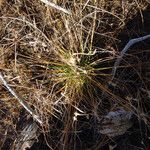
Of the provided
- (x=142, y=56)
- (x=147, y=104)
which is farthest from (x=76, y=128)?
(x=142, y=56)

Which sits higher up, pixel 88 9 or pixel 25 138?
pixel 88 9

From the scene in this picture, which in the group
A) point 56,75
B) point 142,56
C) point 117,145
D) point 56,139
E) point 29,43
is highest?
point 29,43

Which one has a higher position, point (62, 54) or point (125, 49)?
point (62, 54)

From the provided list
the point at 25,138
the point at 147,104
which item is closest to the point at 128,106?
the point at 147,104

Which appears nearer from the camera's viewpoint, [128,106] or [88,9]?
[128,106]

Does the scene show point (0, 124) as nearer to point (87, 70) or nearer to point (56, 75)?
point (56, 75)

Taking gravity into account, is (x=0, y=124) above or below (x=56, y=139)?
above

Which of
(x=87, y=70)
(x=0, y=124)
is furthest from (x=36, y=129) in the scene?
(x=87, y=70)

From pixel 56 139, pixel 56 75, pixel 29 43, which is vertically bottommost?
pixel 56 139
